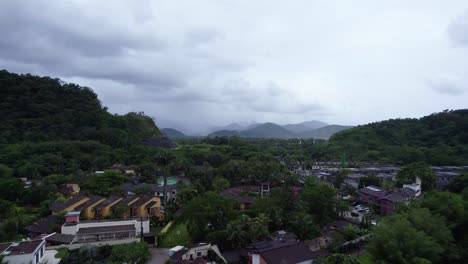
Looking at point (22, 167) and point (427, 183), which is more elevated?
point (22, 167)

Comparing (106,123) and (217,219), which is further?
(106,123)

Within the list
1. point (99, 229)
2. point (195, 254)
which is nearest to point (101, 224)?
point (99, 229)

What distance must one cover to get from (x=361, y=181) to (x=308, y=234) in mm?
22321

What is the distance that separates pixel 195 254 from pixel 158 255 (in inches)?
109

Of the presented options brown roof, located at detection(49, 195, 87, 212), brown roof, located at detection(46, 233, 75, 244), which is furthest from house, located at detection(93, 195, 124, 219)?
brown roof, located at detection(46, 233, 75, 244)

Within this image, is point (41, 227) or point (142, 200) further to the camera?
point (142, 200)

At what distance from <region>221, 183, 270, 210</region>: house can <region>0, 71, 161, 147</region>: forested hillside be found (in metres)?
27.7

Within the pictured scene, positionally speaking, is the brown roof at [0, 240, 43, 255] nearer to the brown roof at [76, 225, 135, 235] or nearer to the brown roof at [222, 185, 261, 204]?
the brown roof at [76, 225, 135, 235]

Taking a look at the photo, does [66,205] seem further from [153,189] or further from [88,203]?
[153,189]

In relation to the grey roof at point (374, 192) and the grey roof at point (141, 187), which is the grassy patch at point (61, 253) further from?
the grey roof at point (374, 192)

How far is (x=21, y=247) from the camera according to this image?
54.9 ft

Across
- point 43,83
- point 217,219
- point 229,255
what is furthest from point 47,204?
point 43,83

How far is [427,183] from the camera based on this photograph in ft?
126

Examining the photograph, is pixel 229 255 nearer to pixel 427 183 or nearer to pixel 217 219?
pixel 217 219
